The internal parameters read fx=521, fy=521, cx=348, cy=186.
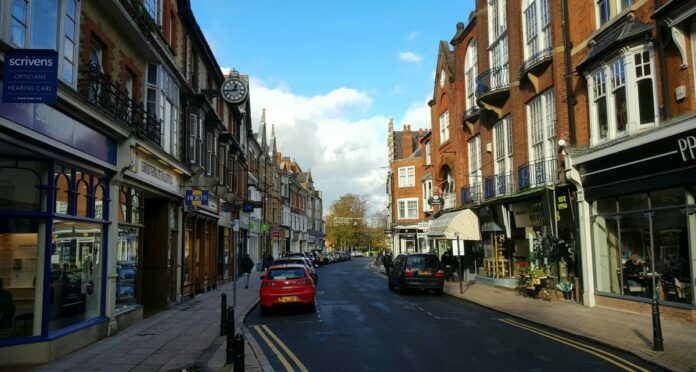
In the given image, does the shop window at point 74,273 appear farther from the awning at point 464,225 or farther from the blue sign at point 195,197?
the awning at point 464,225

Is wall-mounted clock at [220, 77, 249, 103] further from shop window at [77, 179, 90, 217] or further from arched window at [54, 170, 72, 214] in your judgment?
arched window at [54, 170, 72, 214]

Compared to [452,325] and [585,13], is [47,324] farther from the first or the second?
[585,13]

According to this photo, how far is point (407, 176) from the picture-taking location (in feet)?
172

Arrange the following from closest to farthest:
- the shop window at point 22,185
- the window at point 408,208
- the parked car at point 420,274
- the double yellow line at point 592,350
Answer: the double yellow line at point 592,350 → the shop window at point 22,185 → the parked car at point 420,274 → the window at point 408,208

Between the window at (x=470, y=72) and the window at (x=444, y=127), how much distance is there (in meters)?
3.95

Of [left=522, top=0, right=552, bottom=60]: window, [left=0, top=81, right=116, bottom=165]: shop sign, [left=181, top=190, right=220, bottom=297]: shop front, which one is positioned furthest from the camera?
[left=181, top=190, right=220, bottom=297]: shop front

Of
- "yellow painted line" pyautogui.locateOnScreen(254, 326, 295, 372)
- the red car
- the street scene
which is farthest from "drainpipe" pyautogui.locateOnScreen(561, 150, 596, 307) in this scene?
"yellow painted line" pyautogui.locateOnScreen(254, 326, 295, 372)

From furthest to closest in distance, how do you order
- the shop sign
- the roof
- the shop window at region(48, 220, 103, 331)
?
1. the roof
2. the shop window at region(48, 220, 103, 331)
3. the shop sign

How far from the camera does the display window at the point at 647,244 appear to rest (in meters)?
12.5

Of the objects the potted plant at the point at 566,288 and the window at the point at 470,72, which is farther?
the window at the point at 470,72

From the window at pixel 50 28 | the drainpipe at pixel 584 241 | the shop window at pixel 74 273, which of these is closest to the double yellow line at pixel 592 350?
the drainpipe at pixel 584 241

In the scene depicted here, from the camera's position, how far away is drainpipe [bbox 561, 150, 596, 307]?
15938mm

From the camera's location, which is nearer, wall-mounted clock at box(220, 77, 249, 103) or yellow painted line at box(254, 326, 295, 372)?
yellow painted line at box(254, 326, 295, 372)

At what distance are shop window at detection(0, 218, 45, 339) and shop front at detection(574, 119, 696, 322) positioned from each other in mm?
12331
